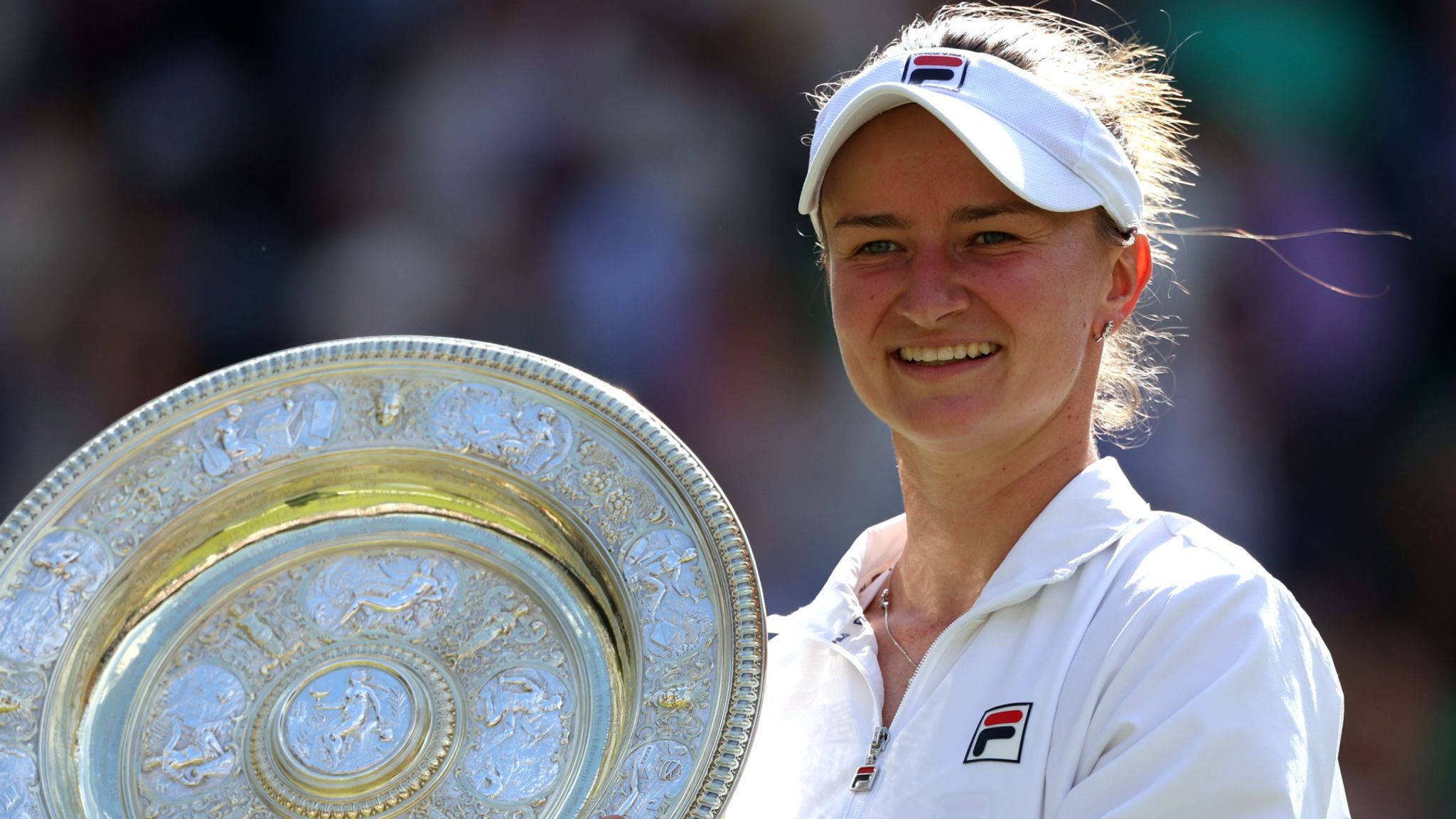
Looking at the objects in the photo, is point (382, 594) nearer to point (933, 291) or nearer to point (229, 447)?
point (229, 447)

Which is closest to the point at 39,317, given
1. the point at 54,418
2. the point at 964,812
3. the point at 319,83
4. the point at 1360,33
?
the point at 54,418

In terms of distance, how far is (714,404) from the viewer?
155 inches

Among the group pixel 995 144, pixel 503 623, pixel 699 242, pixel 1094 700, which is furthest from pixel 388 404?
pixel 699 242

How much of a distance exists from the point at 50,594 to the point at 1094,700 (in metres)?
1.13

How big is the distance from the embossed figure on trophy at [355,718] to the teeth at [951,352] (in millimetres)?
711

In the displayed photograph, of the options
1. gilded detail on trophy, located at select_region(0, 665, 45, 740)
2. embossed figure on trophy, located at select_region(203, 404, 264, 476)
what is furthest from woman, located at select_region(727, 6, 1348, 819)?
gilded detail on trophy, located at select_region(0, 665, 45, 740)

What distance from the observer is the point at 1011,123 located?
157cm

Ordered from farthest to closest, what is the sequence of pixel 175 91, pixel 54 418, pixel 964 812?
pixel 175 91 → pixel 54 418 → pixel 964 812

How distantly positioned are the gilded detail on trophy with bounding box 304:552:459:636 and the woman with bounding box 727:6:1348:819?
0.41 meters

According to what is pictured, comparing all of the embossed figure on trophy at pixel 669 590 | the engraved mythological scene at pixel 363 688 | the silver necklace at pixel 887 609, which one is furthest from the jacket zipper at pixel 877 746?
the engraved mythological scene at pixel 363 688

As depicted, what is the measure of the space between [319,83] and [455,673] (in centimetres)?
287

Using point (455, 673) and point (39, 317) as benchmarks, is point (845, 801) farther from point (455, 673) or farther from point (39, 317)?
point (39, 317)

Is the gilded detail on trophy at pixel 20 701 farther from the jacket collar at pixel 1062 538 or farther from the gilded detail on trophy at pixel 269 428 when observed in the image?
the jacket collar at pixel 1062 538

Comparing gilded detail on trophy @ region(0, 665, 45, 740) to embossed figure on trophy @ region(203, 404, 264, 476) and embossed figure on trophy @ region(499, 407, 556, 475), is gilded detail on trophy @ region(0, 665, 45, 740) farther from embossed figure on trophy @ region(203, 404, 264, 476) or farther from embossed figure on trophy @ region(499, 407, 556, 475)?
embossed figure on trophy @ region(499, 407, 556, 475)
